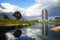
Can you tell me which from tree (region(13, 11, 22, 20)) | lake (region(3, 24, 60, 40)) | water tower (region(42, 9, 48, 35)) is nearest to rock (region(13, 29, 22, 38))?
lake (region(3, 24, 60, 40))

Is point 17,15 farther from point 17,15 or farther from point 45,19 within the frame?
point 45,19

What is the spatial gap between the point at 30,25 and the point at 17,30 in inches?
11.6

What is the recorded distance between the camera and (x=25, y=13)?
3.51 meters

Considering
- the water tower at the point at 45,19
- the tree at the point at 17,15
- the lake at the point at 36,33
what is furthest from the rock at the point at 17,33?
the water tower at the point at 45,19

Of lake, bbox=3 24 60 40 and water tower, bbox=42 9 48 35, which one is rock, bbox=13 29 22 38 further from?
water tower, bbox=42 9 48 35

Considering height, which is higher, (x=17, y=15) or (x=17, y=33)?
(x=17, y=15)

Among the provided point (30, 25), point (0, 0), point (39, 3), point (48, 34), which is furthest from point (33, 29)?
Answer: point (0, 0)

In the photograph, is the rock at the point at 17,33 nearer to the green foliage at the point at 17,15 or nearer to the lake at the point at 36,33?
the lake at the point at 36,33

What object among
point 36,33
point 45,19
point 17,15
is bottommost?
point 36,33

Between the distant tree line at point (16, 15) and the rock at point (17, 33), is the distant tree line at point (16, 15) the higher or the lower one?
the higher one

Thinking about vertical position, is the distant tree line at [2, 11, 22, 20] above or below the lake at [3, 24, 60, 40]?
above

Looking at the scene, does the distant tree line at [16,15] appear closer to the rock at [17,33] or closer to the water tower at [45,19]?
the rock at [17,33]

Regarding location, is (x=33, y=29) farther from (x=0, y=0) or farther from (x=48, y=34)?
(x=0, y=0)

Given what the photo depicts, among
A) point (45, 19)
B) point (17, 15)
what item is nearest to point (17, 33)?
point (17, 15)
